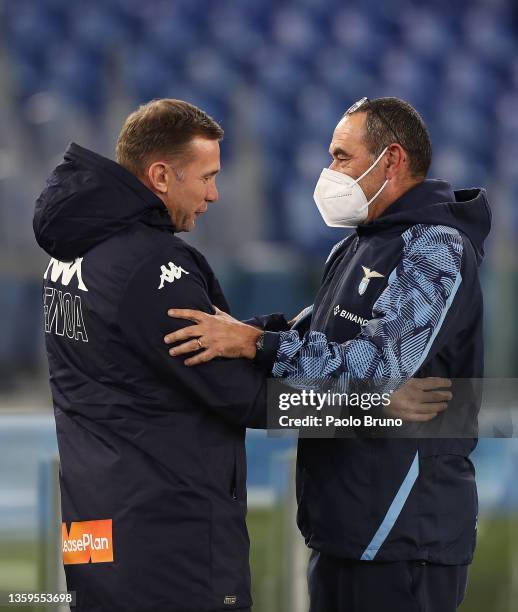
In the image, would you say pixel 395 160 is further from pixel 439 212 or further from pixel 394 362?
pixel 394 362

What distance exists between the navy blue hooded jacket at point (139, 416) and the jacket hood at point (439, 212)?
41 centimetres

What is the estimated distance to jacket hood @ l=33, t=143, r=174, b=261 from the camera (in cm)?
177

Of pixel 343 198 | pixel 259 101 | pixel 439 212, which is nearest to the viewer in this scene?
pixel 439 212

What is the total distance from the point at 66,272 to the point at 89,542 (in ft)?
1.52

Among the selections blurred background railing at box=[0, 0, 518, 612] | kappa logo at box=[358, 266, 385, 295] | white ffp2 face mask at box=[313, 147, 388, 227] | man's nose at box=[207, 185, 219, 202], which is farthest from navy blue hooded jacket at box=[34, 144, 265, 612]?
blurred background railing at box=[0, 0, 518, 612]

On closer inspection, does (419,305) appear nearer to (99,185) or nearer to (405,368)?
(405,368)

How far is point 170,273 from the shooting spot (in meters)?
1.73

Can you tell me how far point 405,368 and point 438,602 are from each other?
1.48 ft

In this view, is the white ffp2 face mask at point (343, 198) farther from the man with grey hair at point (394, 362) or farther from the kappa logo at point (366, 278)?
the kappa logo at point (366, 278)

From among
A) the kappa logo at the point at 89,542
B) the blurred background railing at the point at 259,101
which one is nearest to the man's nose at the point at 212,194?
the kappa logo at the point at 89,542

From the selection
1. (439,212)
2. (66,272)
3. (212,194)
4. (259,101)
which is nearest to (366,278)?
(439,212)

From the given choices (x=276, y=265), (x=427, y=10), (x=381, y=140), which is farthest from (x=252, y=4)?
(x=381, y=140)

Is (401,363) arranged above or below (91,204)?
below

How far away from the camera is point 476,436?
2.00 metres
